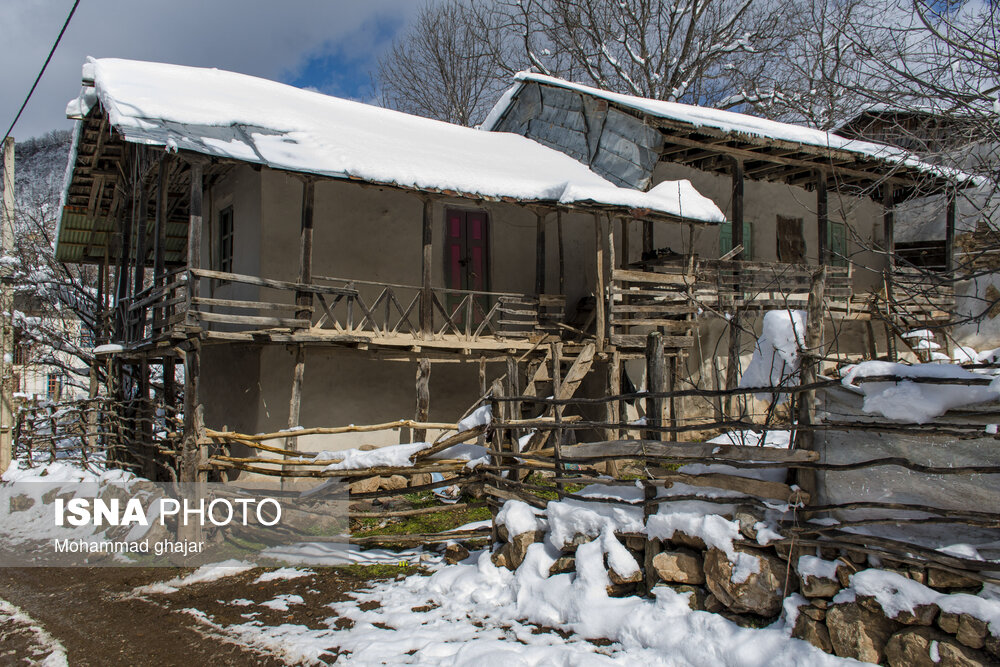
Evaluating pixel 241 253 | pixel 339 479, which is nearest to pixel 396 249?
pixel 241 253

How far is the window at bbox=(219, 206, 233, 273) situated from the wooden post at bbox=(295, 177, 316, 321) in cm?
347

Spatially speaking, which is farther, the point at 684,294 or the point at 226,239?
the point at 226,239

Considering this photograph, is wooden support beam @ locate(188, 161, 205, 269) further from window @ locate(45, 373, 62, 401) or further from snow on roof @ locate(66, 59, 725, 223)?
window @ locate(45, 373, 62, 401)

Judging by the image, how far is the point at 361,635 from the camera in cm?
530

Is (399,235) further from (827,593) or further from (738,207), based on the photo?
(827,593)

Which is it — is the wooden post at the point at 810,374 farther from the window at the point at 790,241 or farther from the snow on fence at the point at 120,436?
the window at the point at 790,241

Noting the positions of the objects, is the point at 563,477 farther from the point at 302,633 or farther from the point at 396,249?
the point at 396,249

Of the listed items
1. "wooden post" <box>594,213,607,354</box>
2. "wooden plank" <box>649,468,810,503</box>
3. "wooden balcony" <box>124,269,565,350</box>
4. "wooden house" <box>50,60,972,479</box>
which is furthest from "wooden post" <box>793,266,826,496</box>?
"wooden post" <box>594,213,607,354</box>

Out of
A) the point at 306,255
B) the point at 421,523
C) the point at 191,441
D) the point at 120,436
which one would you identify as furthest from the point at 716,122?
the point at 120,436

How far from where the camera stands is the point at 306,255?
10.6 m

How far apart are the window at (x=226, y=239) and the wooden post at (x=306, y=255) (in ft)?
11.4

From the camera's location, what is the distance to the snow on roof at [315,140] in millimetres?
9828

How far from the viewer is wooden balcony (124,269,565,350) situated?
381 inches

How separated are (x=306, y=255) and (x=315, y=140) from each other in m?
1.89
